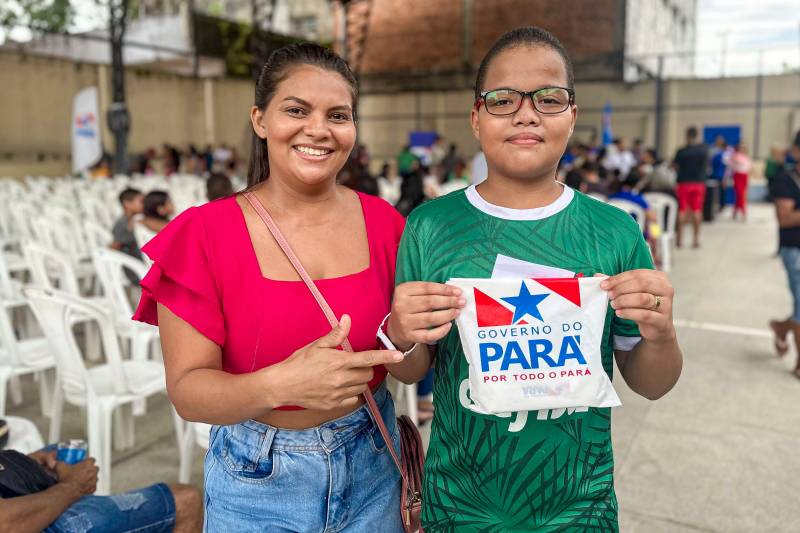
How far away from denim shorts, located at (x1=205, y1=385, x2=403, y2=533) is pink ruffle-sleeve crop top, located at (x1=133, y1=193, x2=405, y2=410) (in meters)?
0.09

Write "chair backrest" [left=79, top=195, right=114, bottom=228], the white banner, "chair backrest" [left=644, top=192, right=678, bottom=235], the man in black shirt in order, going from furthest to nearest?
the white banner → "chair backrest" [left=644, top=192, right=678, bottom=235] → "chair backrest" [left=79, top=195, right=114, bottom=228] → the man in black shirt

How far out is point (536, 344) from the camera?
1180mm

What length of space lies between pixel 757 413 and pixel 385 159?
19997 millimetres

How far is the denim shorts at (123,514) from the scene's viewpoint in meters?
1.75

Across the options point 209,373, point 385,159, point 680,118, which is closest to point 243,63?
point 385,159

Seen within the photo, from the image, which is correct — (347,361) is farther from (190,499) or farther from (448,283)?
(190,499)

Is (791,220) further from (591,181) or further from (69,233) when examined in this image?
(69,233)

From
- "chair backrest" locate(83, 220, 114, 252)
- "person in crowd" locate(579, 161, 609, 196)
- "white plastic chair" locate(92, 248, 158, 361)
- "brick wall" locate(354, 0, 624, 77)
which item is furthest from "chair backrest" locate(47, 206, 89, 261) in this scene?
"brick wall" locate(354, 0, 624, 77)

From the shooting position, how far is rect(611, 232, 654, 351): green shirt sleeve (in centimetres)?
123

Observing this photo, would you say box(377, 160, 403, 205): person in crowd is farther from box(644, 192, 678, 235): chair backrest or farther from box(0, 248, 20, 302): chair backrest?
box(0, 248, 20, 302): chair backrest

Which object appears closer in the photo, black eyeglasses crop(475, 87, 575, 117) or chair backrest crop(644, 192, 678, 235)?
black eyeglasses crop(475, 87, 575, 117)

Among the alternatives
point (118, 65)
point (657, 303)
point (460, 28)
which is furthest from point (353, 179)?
point (460, 28)

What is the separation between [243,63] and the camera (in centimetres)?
1969

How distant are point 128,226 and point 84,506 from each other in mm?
3463
